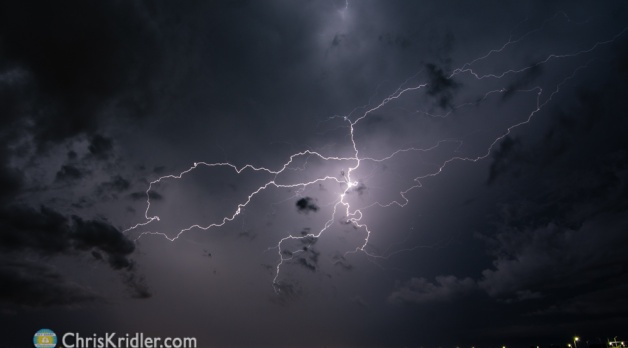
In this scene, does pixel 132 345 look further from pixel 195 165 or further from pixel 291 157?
pixel 291 157

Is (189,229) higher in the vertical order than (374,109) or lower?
lower

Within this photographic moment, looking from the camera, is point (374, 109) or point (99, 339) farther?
point (374, 109)

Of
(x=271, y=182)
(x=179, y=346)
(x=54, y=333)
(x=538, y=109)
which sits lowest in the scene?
(x=179, y=346)

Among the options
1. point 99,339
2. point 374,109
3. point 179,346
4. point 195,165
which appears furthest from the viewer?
point 195,165

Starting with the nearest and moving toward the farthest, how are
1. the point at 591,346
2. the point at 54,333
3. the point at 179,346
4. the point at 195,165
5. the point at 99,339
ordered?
the point at 54,333
the point at 99,339
the point at 179,346
the point at 195,165
the point at 591,346

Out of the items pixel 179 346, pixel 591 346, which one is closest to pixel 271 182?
pixel 179 346

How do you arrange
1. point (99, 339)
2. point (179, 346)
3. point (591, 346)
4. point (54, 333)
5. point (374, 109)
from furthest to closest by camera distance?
point (591, 346) < point (374, 109) < point (179, 346) < point (99, 339) < point (54, 333)

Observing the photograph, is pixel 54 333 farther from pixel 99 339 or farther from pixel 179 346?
pixel 179 346

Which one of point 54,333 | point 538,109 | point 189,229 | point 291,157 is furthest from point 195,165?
point 538,109

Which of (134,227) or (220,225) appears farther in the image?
(220,225)
